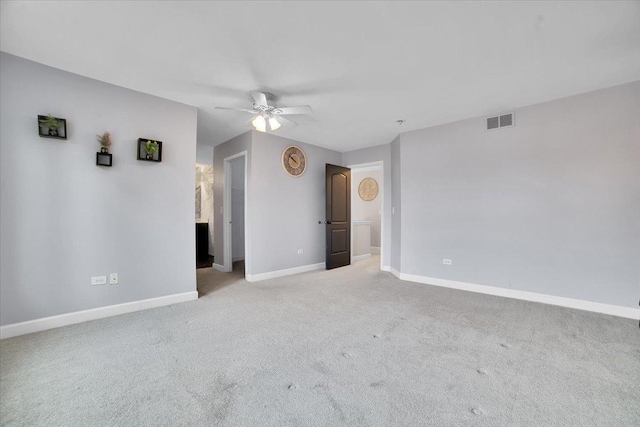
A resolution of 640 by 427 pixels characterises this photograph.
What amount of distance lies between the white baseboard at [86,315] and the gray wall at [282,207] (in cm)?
134

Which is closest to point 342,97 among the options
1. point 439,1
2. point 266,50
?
point 266,50

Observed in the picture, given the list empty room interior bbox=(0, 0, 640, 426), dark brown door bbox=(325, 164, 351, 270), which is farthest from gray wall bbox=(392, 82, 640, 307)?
dark brown door bbox=(325, 164, 351, 270)

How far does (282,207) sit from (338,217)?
1344mm

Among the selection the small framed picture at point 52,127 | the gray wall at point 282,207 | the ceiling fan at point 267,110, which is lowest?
the gray wall at point 282,207

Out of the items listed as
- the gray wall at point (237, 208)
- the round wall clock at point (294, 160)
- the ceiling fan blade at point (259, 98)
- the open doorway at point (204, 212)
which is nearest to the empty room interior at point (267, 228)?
the ceiling fan blade at point (259, 98)

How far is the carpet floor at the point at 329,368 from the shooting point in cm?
145

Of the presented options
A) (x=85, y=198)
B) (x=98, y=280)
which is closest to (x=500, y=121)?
(x=85, y=198)

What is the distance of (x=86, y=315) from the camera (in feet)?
8.75

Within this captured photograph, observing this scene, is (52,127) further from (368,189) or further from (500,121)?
(368,189)

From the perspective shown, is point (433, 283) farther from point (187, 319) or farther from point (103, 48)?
point (103, 48)

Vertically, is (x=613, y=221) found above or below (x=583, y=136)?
below

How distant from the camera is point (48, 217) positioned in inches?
98.4

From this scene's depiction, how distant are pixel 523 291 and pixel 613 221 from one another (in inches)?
48.3

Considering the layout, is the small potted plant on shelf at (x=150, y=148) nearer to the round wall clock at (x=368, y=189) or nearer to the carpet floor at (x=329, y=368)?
the carpet floor at (x=329, y=368)
